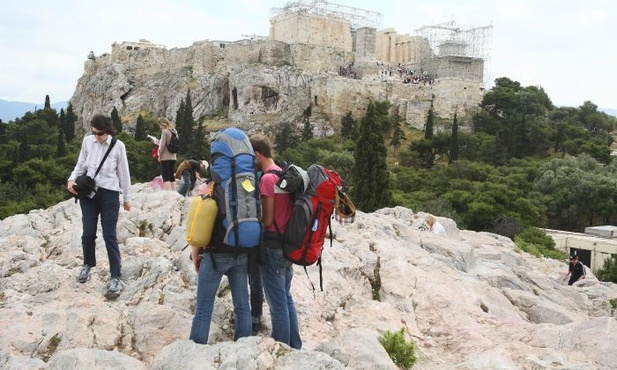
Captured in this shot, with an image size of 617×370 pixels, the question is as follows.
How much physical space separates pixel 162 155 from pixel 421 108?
1656 inches

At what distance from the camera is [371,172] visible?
952 inches

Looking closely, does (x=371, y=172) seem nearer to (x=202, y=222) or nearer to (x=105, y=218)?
(x=105, y=218)

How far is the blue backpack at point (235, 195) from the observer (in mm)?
4023

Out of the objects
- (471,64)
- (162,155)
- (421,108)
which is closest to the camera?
(162,155)

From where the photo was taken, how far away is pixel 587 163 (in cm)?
3544

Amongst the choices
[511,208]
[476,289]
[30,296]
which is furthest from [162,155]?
[511,208]

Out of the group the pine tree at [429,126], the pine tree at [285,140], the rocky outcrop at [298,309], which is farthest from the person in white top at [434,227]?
the pine tree at [429,126]

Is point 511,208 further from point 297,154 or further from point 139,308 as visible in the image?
point 139,308

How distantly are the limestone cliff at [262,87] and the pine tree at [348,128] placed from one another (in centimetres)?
197

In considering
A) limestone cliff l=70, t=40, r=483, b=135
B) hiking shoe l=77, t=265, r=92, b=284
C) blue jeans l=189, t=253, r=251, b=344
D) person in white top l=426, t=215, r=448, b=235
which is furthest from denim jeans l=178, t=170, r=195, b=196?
limestone cliff l=70, t=40, r=483, b=135

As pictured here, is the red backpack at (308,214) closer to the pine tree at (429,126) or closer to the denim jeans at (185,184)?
the denim jeans at (185,184)

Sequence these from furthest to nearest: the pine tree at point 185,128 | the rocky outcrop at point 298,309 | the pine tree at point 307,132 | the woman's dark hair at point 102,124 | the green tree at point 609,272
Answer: the pine tree at point 307,132, the pine tree at point 185,128, the green tree at point 609,272, the woman's dark hair at point 102,124, the rocky outcrop at point 298,309

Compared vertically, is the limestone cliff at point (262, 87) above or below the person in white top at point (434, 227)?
above

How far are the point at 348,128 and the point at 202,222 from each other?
43.1 m
